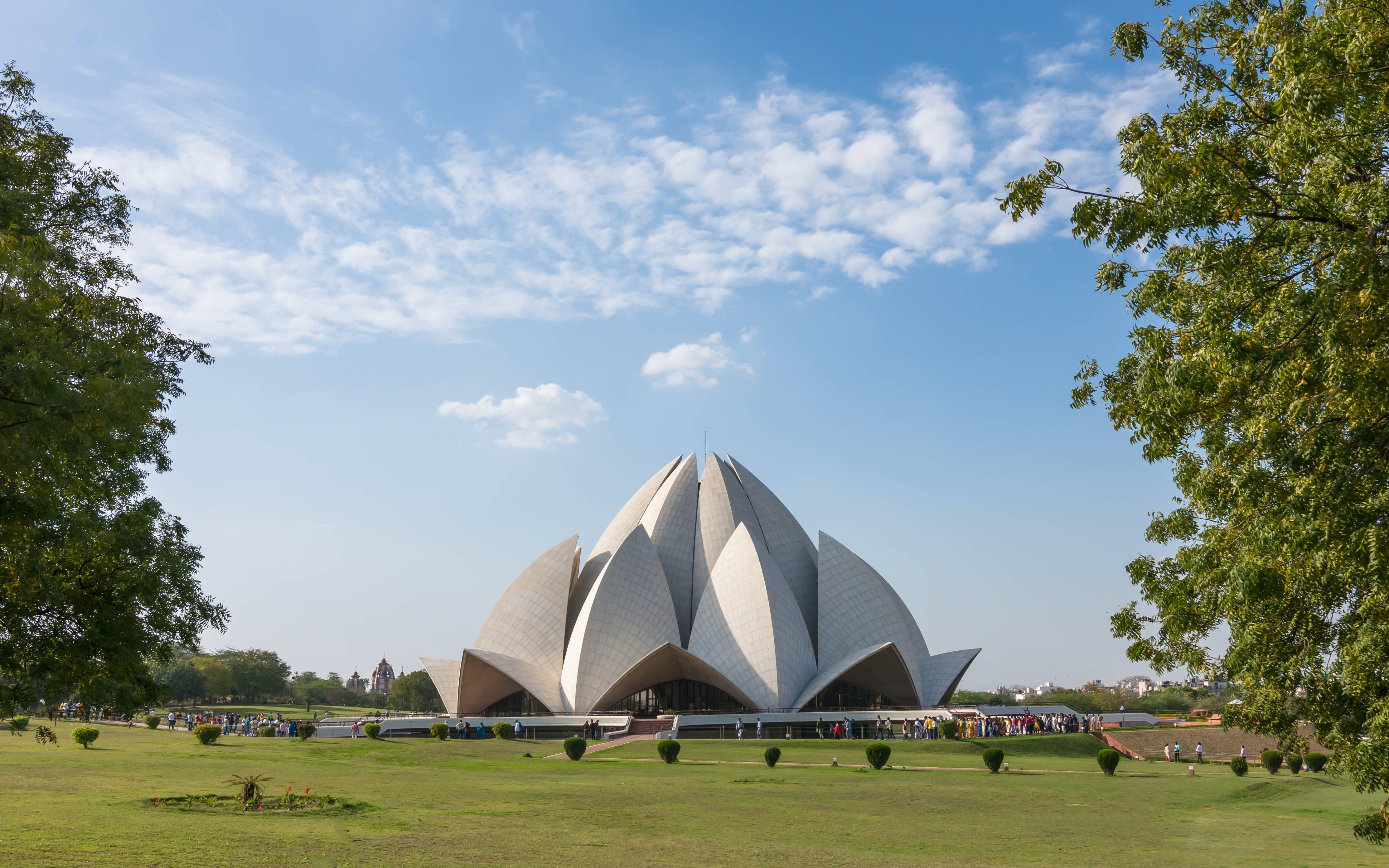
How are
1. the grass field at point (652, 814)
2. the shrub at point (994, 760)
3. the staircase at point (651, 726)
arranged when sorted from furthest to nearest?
the staircase at point (651, 726) < the shrub at point (994, 760) < the grass field at point (652, 814)

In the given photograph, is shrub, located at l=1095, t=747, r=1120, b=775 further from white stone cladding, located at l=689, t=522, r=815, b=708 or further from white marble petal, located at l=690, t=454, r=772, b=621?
white marble petal, located at l=690, t=454, r=772, b=621

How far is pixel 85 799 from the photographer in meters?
12.3

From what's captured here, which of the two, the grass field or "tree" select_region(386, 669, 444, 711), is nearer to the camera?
the grass field

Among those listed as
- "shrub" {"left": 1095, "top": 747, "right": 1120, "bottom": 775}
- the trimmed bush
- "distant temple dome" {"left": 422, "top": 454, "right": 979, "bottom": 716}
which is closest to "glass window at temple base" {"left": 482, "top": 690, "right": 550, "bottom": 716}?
"distant temple dome" {"left": 422, "top": 454, "right": 979, "bottom": 716}

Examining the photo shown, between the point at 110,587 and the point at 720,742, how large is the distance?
2162cm

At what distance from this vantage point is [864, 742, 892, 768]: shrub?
2088cm

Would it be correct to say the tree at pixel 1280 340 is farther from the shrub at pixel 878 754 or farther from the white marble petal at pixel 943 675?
the white marble petal at pixel 943 675

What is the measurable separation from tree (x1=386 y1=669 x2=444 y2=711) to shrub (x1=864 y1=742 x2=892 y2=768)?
51589 mm

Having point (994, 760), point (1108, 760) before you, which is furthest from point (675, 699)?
point (1108, 760)

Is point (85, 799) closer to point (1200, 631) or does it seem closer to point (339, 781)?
point (339, 781)

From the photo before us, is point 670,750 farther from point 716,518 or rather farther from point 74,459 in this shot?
point 716,518

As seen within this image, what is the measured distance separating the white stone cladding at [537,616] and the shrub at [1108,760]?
25.8 metres

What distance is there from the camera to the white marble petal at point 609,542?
145 feet

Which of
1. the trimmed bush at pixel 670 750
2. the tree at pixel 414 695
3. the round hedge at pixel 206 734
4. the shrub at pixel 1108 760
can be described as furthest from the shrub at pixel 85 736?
the tree at pixel 414 695
